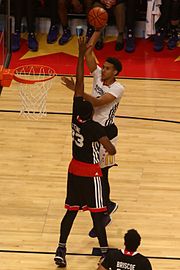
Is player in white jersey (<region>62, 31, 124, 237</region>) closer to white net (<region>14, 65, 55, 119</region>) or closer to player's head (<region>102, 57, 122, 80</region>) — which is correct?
player's head (<region>102, 57, 122, 80</region>)

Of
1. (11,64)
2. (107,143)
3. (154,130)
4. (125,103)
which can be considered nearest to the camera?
(107,143)

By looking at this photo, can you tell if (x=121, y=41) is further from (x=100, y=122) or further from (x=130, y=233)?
(x=130, y=233)

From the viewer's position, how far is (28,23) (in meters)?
13.5

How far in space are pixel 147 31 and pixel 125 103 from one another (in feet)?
6.86

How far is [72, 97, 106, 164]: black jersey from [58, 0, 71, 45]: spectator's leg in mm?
5916

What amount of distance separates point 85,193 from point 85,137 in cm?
58

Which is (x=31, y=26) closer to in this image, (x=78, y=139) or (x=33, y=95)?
(x=33, y=95)

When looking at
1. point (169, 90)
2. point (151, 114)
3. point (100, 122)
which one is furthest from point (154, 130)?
point (100, 122)

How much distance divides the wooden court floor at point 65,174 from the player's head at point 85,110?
1.59 metres

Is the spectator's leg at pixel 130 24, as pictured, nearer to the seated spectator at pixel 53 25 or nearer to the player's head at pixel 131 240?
the seated spectator at pixel 53 25

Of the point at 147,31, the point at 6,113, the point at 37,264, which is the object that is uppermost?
the point at 147,31

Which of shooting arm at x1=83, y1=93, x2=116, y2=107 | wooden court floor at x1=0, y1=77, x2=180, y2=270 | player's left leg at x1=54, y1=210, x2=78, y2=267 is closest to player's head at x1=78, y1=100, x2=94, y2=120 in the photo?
shooting arm at x1=83, y1=93, x2=116, y2=107

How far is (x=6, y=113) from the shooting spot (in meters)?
11.3

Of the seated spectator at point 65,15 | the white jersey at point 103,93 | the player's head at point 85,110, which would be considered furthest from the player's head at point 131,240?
the seated spectator at point 65,15
